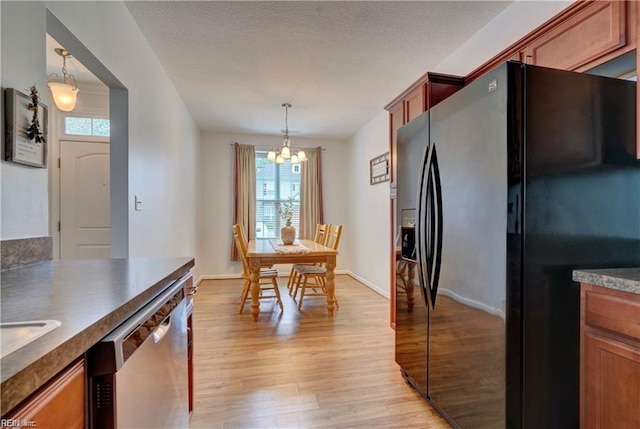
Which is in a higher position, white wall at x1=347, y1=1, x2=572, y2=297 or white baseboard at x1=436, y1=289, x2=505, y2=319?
white wall at x1=347, y1=1, x2=572, y2=297

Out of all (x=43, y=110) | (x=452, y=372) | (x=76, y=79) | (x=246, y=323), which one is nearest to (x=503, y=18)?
(x=452, y=372)

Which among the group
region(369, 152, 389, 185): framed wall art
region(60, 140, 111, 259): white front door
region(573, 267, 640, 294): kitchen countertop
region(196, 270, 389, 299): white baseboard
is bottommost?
region(196, 270, 389, 299): white baseboard

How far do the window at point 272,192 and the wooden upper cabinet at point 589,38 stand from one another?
14.2 feet

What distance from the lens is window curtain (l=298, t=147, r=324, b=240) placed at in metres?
5.58

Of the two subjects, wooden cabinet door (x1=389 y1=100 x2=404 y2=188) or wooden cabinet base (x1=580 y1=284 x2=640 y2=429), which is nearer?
wooden cabinet base (x1=580 y1=284 x2=640 y2=429)

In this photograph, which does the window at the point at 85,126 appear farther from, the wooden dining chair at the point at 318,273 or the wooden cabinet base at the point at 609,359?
the wooden cabinet base at the point at 609,359

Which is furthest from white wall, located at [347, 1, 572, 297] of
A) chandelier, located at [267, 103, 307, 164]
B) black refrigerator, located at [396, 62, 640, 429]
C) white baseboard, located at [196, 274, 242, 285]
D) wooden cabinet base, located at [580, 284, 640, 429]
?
white baseboard, located at [196, 274, 242, 285]

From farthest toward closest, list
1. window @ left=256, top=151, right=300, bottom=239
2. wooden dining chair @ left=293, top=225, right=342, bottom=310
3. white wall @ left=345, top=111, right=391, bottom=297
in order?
window @ left=256, top=151, right=300, bottom=239 → white wall @ left=345, top=111, right=391, bottom=297 → wooden dining chair @ left=293, top=225, right=342, bottom=310

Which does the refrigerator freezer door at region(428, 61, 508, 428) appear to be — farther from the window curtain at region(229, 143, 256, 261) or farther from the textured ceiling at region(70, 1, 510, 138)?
the window curtain at region(229, 143, 256, 261)

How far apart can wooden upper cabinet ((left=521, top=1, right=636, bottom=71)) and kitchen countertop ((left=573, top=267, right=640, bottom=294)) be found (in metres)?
0.95

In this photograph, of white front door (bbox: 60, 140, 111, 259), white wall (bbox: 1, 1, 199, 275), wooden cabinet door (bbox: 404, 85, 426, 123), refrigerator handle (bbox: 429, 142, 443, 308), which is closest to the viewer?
white wall (bbox: 1, 1, 199, 275)

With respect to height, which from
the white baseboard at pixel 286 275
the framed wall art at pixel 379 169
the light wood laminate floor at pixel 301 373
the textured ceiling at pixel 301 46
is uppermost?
the textured ceiling at pixel 301 46

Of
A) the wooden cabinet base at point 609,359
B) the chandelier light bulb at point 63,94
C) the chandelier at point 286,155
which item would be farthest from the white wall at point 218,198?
the wooden cabinet base at point 609,359

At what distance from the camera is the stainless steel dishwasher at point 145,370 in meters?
0.66
